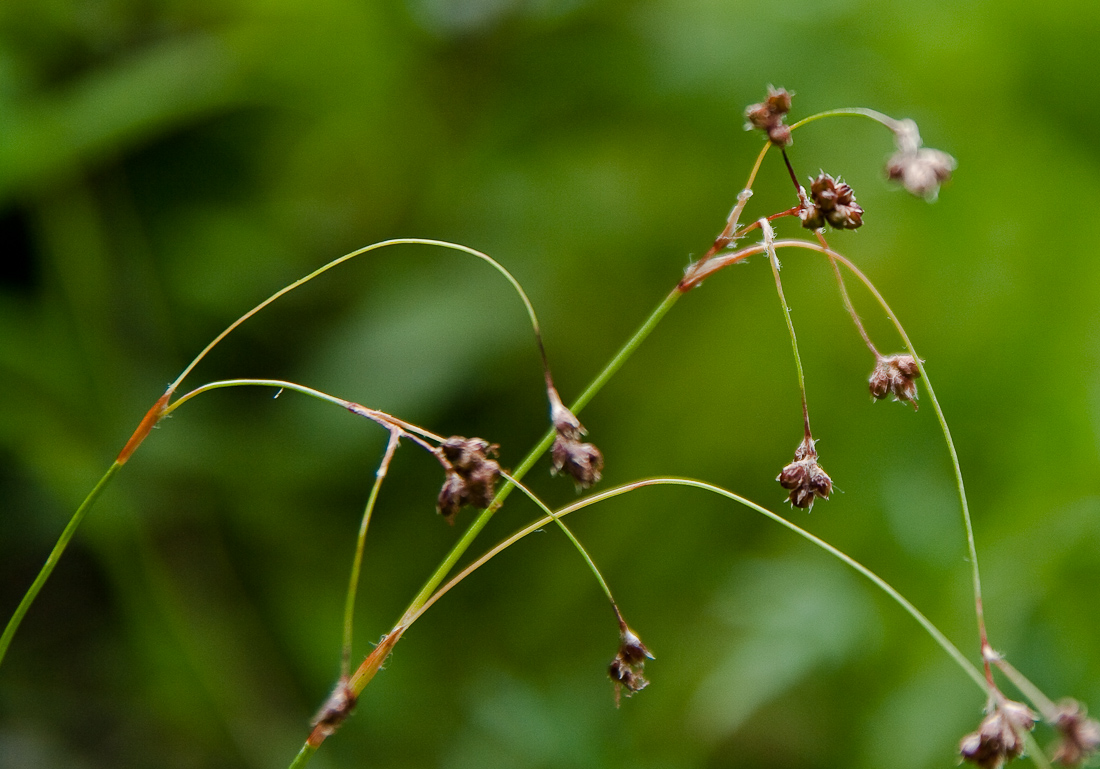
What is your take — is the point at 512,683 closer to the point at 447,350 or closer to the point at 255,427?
the point at 447,350

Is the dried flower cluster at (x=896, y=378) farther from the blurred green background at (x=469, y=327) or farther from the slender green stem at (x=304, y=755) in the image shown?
the blurred green background at (x=469, y=327)

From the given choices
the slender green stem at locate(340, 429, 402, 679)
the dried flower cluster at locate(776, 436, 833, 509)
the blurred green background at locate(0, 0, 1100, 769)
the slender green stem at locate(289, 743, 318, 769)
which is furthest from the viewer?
the blurred green background at locate(0, 0, 1100, 769)

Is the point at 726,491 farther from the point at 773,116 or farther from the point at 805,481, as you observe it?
the point at 773,116

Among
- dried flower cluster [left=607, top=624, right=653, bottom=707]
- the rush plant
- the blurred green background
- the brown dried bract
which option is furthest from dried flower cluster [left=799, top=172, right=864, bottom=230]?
the blurred green background

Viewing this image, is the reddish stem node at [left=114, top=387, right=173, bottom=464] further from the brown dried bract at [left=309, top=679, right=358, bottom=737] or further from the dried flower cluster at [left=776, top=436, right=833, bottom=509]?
the dried flower cluster at [left=776, top=436, right=833, bottom=509]

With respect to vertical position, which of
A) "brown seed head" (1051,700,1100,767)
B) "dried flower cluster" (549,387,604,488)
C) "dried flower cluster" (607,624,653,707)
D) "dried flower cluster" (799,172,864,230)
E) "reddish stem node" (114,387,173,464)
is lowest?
"brown seed head" (1051,700,1100,767)

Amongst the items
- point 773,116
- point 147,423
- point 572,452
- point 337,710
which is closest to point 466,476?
point 572,452

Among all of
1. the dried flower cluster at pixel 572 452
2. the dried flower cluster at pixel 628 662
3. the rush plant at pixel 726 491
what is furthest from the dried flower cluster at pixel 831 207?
the dried flower cluster at pixel 628 662
